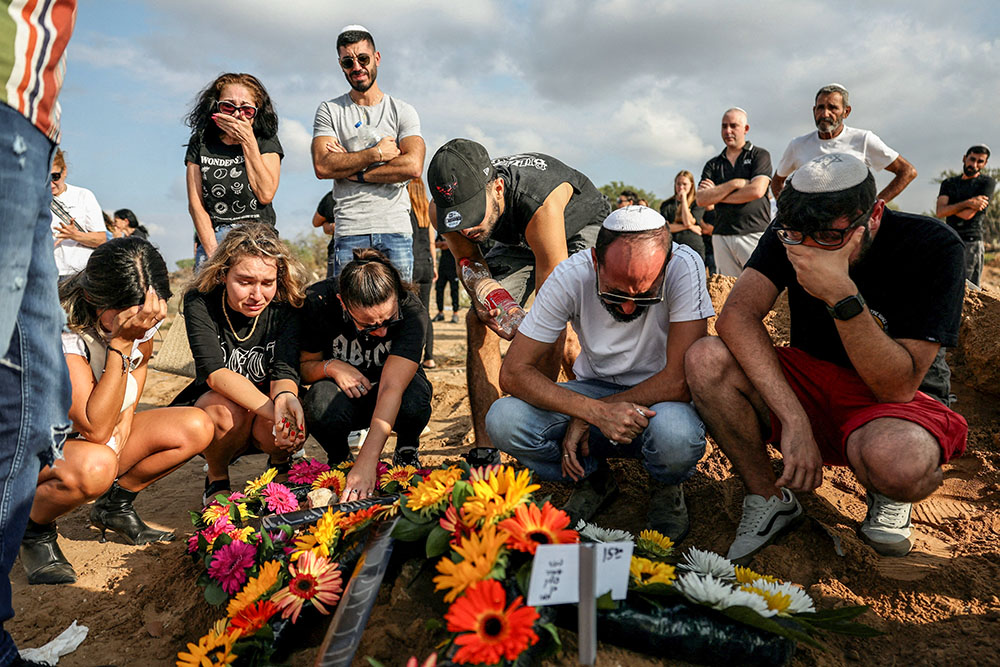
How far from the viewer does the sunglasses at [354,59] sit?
3.83 meters

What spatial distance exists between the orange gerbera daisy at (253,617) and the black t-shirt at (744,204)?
4683 mm

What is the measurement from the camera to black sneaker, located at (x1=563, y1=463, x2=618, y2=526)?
104 inches

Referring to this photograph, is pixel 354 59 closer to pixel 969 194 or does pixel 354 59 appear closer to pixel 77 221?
pixel 77 221

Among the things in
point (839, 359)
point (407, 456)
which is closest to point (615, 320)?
point (839, 359)

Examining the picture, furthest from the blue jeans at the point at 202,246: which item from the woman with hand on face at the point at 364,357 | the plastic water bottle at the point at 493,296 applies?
the plastic water bottle at the point at 493,296

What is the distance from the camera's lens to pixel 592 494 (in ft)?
8.93

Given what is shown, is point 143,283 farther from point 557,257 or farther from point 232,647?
point 557,257

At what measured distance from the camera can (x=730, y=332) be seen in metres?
2.46

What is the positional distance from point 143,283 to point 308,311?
79 cm

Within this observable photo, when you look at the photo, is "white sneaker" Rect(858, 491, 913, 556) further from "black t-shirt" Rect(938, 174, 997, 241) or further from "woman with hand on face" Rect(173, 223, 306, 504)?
"black t-shirt" Rect(938, 174, 997, 241)

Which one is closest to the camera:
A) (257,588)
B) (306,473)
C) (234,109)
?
(257,588)

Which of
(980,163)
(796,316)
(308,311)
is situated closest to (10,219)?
(308,311)

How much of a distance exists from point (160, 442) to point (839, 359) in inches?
116

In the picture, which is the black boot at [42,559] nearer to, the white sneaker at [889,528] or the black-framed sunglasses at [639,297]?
the black-framed sunglasses at [639,297]
